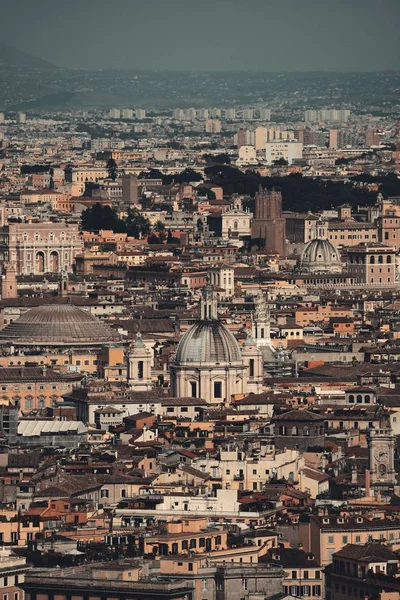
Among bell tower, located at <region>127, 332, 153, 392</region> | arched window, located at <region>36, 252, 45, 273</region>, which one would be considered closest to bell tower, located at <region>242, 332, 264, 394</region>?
bell tower, located at <region>127, 332, 153, 392</region>

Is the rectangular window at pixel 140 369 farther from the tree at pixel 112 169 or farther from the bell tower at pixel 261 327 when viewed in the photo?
the tree at pixel 112 169

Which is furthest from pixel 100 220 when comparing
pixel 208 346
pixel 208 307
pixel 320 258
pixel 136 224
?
pixel 208 346

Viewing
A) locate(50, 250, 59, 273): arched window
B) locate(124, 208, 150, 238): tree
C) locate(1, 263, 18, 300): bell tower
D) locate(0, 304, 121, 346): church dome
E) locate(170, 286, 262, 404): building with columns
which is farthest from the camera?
locate(124, 208, 150, 238): tree

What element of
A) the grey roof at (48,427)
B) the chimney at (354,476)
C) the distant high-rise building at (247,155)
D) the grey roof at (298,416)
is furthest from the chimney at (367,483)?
the distant high-rise building at (247,155)

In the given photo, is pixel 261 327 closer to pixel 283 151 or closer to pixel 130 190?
pixel 130 190

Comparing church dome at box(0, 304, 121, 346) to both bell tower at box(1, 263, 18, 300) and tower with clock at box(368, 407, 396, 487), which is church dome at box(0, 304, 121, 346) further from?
tower with clock at box(368, 407, 396, 487)

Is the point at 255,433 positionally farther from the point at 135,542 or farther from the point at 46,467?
the point at 135,542

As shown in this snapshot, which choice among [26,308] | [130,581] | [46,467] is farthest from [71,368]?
[130,581]
